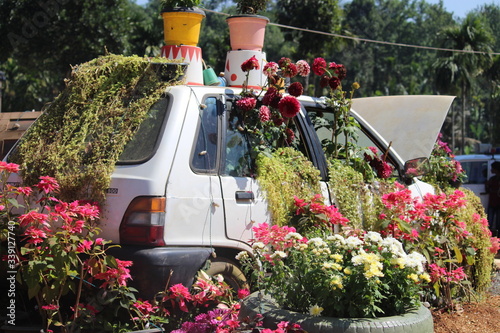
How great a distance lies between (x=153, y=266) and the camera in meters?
4.17

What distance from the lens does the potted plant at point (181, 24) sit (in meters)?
6.09

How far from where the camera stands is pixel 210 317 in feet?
12.5

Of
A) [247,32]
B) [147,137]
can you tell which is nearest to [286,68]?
[247,32]

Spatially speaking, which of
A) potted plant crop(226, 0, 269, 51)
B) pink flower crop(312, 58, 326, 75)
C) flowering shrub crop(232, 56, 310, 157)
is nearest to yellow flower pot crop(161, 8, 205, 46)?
potted plant crop(226, 0, 269, 51)

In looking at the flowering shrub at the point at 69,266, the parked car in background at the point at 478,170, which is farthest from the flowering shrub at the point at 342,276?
the parked car in background at the point at 478,170

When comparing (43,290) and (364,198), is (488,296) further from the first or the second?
(43,290)

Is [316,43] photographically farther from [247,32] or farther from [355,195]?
[355,195]

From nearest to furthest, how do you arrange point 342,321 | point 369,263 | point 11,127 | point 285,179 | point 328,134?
point 342,321 < point 369,263 < point 285,179 < point 328,134 < point 11,127

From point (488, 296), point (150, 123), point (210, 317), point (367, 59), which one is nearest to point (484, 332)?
point (488, 296)

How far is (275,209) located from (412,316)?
1.57 metres

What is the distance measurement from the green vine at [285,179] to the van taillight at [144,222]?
958 mm

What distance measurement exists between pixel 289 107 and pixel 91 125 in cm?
152

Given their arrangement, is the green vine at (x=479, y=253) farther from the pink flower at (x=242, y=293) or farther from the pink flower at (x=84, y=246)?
the pink flower at (x=84, y=246)

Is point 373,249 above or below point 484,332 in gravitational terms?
above
